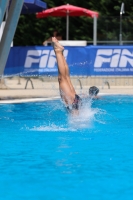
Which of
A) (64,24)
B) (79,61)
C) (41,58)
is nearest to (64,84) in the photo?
(79,61)

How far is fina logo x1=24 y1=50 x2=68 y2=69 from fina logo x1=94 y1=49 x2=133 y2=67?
100cm

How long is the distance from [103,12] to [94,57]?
7821mm

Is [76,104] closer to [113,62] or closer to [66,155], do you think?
[66,155]

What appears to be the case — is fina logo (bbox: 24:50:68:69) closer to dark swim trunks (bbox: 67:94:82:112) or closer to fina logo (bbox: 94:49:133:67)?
fina logo (bbox: 94:49:133:67)

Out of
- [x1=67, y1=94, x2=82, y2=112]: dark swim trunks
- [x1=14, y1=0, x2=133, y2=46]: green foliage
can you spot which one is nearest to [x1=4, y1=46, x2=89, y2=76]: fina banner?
[x1=14, y1=0, x2=133, y2=46]: green foliage

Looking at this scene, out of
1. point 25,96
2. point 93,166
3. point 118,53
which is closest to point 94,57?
point 118,53

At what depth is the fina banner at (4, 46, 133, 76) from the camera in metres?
18.5

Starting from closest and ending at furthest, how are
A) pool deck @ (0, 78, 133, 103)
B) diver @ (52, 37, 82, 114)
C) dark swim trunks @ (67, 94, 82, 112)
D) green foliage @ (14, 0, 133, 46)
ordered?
diver @ (52, 37, 82, 114), dark swim trunks @ (67, 94, 82, 112), pool deck @ (0, 78, 133, 103), green foliage @ (14, 0, 133, 46)

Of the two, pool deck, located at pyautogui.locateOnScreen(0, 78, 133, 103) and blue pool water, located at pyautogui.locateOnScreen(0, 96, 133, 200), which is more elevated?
pool deck, located at pyautogui.locateOnScreen(0, 78, 133, 103)

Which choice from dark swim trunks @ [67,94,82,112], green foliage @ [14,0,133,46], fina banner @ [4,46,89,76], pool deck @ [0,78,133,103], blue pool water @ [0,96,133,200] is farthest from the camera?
green foliage @ [14,0,133,46]

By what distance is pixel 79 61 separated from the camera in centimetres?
1864

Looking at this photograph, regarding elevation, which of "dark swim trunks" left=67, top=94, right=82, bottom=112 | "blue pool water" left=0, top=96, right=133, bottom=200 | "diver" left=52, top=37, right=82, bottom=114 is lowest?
"blue pool water" left=0, top=96, right=133, bottom=200

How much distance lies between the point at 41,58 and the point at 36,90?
→ 7.00 feet

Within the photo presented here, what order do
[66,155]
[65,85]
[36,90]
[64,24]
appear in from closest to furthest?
1. [66,155]
2. [65,85]
3. [36,90]
4. [64,24]
